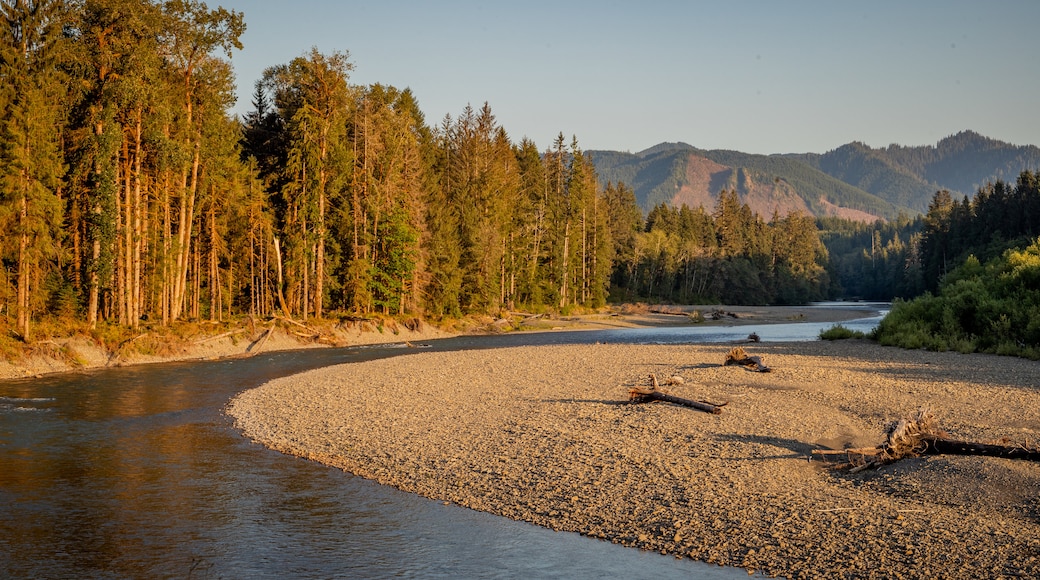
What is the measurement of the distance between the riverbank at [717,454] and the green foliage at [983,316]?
4111mm

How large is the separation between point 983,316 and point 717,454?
967 inches

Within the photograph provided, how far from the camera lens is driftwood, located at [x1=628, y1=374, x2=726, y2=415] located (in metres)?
17.8

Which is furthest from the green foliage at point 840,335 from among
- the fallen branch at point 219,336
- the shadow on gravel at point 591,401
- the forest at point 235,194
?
the fallen branch at point 219,336

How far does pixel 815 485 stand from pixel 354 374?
1993 centimetres

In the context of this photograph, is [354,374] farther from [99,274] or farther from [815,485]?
[815,485]

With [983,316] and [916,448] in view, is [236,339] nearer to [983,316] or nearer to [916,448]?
[916,448]

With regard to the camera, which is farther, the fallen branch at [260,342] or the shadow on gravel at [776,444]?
the fallen branch at [260,342]

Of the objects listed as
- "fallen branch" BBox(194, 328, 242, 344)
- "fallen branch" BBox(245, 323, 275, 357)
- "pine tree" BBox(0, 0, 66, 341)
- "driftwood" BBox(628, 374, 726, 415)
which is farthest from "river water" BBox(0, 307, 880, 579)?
"fallen branch" BBox(245, 323, 275, 357)

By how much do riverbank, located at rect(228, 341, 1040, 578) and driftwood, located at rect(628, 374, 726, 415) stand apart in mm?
298

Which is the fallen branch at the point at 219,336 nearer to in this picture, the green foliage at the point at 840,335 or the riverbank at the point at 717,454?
the riverbank at the point at 717,454

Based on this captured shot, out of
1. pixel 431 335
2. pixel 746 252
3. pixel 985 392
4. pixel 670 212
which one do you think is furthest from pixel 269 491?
pixel 746 252

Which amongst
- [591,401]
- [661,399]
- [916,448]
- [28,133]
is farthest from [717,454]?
[28,133]

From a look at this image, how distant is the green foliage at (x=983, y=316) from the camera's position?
29906 millimetres

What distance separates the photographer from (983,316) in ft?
105
